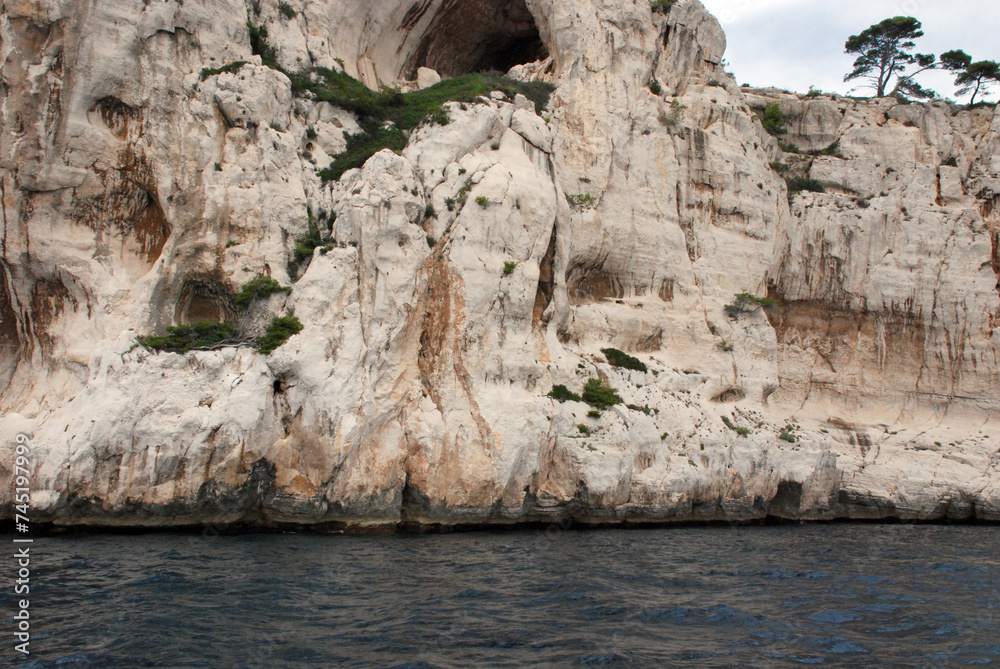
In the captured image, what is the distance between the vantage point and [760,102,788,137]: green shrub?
31.0 metres

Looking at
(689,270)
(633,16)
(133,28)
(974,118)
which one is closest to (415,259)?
(133,28)

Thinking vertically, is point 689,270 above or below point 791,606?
above

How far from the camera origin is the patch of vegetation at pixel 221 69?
1945cm

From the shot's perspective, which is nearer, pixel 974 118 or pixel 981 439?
pixel 981 439

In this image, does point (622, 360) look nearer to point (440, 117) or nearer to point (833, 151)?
point (440, 117)

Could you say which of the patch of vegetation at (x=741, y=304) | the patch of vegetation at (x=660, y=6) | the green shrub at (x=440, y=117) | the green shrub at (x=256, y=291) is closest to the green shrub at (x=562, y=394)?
the green shrub at (x=256, y=291)

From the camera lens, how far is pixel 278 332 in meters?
16.9

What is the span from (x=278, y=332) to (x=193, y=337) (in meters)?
2.00

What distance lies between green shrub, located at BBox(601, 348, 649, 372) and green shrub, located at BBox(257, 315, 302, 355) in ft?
34.4

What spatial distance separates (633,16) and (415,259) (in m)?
15.9

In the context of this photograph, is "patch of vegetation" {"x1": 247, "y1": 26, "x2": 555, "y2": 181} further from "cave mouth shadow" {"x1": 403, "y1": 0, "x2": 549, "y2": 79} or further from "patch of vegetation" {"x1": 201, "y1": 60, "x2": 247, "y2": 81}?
"cave mouth shadow" {"x1": 403, "y1": 0, "x2": 549, "y2": 79}

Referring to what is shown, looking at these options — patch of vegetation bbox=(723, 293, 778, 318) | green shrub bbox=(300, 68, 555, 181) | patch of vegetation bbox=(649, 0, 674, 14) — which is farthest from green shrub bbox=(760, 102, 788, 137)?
green shrub bbox=(300, 68, 555, 181)

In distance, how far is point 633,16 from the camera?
27547mm

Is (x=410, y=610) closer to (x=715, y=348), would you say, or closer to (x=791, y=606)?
(x=791, y=606)
